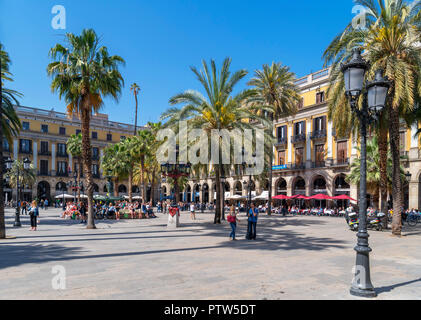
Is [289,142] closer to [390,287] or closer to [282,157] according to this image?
[282,157]

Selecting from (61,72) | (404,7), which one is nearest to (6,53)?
(61,72)

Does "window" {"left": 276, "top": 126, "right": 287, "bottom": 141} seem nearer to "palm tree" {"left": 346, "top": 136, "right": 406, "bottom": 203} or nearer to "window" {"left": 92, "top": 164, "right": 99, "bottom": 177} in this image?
"palm tree" {"left": 346, "top": 136, "right": 406, "bottom": 203}


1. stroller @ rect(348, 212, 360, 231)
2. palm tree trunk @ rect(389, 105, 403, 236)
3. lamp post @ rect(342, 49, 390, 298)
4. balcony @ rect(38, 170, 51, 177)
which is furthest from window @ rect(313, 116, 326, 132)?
balcony @ rect(38, 170, 51, 177)

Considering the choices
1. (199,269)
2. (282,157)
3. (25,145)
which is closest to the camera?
(199,269)

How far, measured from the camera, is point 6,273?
7.62 meters

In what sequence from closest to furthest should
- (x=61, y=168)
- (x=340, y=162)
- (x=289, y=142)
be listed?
(x=340, y=162), (x=289, y=142), (x=61, y=168)

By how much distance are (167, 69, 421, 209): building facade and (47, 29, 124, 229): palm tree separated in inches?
739

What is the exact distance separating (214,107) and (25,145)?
48.3 m

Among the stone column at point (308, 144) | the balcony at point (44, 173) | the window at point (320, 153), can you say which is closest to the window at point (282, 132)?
the stone column at point (308, 144)

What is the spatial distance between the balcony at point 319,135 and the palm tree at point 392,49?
23.8 m

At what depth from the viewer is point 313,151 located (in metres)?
41.9

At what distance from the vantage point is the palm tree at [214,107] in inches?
807

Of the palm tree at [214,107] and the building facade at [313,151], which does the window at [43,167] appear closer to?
the building facade at [313,151]

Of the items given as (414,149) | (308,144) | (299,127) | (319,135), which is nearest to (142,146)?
(299,127)
